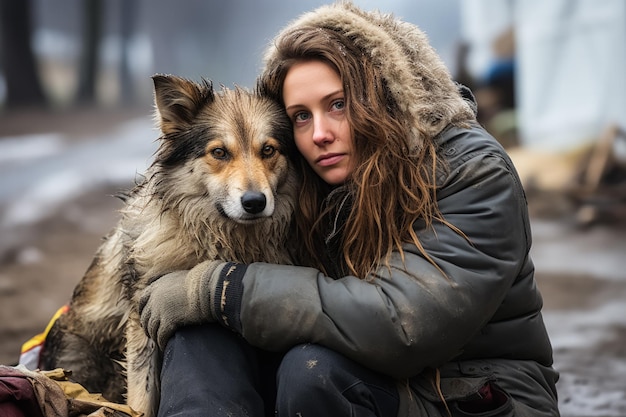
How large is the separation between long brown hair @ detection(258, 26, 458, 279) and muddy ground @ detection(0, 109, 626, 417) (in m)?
2.10

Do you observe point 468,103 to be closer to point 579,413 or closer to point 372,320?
point 372,320

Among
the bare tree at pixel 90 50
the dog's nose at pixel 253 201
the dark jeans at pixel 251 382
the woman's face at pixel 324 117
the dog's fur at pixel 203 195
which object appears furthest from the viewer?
the bare tree at pixel 90 50

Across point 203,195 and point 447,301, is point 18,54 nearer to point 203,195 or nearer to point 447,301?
point 203,195

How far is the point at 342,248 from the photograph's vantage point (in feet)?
7.89

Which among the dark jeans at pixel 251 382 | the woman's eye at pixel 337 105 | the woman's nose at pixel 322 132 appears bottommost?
the dark jeans at pixel 251 382

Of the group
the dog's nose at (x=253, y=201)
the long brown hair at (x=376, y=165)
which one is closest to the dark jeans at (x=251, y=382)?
the long brown hair at (x=376, y=165)

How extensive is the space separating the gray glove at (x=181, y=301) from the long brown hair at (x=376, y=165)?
45 centimetres

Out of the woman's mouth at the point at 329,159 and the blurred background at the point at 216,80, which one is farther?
the blurred background at the point at 216,80

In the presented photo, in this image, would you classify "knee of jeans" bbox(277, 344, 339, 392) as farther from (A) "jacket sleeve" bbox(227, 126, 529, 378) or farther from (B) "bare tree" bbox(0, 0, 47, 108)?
(B) "bare tree" bbox(0, 0, 47, 108)

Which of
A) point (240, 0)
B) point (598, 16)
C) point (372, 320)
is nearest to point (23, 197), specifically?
point (240, 0)

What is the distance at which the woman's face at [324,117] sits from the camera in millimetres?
2271

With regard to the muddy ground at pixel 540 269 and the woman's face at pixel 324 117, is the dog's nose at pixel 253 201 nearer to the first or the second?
the woman's face at pixel 324 117

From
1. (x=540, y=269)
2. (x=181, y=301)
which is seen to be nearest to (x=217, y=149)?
(x=181, y=301)

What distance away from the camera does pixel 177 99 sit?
2.57m
